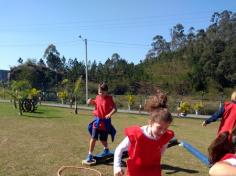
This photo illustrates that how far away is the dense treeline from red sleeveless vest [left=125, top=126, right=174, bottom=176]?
51734 mm

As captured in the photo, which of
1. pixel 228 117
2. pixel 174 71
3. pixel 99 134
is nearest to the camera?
pixel 228 117

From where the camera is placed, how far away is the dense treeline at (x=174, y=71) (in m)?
59.2

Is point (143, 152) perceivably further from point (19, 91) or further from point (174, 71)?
point (174, 71)

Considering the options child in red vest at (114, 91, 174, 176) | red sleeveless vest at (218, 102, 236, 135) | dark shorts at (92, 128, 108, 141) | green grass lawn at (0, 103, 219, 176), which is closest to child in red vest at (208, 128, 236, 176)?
child in red vest at (114, 91, 174, 176)

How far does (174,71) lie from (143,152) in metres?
64.0

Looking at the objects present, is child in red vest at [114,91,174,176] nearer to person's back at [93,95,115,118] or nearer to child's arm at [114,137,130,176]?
child's arm at [114,137,130,176]

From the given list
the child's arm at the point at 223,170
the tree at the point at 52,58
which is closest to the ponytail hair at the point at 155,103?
the child's arm at the point at 223,170

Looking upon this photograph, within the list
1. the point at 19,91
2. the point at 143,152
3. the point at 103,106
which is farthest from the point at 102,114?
the point at 19,91

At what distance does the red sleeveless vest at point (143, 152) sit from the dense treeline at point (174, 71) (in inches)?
2037

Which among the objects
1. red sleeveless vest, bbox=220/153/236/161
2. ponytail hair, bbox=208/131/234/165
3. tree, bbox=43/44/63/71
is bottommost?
red sleeveless vest, bbox=220/153/236/161

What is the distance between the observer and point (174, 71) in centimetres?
6831

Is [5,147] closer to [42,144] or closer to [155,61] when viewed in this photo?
[42,144]

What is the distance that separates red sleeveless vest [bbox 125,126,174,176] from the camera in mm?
4953

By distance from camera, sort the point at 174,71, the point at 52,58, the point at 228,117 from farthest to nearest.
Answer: the point at 52,58
the point at 174,71
the point at 228,117
